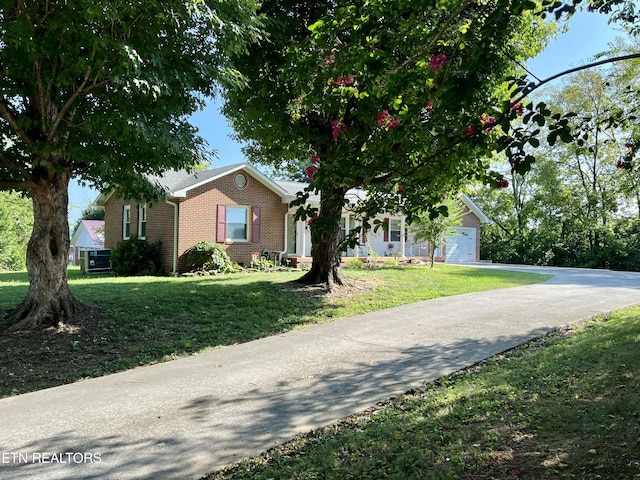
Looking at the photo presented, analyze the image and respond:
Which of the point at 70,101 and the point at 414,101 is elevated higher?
the point at 70,101

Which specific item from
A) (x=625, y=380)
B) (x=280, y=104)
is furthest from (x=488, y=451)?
(x=280, y=104)

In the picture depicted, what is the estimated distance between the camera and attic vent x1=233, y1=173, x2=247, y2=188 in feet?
59.5

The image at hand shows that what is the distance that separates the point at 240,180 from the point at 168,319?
10.8 m

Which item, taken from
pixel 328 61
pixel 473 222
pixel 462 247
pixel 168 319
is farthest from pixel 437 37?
pixel 473 222

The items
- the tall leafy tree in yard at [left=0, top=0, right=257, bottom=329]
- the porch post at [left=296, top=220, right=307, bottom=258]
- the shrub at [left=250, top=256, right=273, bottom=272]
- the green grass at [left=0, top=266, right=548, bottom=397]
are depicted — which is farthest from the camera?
the porch post at [left=296, top=220, right=307, bottom=258]

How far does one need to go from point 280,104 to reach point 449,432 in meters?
8.19

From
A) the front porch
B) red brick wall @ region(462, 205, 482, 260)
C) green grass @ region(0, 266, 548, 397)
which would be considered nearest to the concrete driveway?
green grass @ region(0, 266, 548, 397)

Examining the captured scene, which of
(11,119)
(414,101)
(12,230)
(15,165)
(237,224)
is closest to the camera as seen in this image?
(414,101)

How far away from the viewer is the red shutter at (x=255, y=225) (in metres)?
18.3

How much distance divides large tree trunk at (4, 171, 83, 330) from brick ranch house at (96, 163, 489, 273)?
25.9 feet

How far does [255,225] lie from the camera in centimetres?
1838

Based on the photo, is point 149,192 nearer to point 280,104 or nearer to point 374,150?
point 280,104

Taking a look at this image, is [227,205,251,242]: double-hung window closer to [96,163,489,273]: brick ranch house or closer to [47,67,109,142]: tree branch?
[96,163,489,273]: brick ranch house

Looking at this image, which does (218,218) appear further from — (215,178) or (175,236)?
(175,236)
